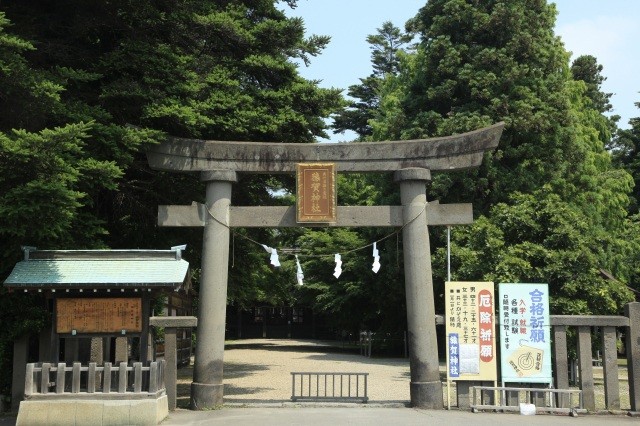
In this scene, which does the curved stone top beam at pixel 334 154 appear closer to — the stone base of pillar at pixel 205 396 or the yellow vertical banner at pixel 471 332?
the yellow vertical banner at pixel 471 332

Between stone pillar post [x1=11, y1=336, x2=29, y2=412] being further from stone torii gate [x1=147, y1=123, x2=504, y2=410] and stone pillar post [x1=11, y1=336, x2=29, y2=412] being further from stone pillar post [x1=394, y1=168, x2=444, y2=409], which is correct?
stone pillar post [x1=394, y1=168, x2=444, y2=409]

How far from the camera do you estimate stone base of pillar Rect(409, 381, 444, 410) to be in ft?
48.7

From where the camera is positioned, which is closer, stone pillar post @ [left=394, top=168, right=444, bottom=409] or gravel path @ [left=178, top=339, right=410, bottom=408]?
stone pillar post @ [left=394, top=168, right=444, bottom=409]

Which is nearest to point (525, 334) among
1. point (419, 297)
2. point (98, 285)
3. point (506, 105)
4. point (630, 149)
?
point (419, 297)

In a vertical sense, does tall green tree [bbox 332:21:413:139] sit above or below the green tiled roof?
above

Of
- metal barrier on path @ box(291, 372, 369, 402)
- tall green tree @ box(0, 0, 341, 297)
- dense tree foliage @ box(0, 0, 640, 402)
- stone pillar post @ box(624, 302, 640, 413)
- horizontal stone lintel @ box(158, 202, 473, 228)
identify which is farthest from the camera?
metal barrier on path @ box(291, 372, 369, 402)

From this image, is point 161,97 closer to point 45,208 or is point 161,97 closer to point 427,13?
point 45,208

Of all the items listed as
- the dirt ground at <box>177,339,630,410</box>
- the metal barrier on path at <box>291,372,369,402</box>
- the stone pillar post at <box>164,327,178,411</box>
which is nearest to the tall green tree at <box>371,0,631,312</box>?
the dirt ground at <box>177,339,630,410</box>

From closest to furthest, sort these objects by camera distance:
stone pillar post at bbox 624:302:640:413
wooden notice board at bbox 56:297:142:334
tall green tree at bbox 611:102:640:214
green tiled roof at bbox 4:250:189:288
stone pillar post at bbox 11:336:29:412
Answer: green tiled roof at bbox 4:250:189:288, wooden notice board at bbox 56:297:142:334, stone pillar post at bbox 11:336:29:412, stone pillar post at bbox 624:302:640:413, tall green tree at bbox 611:102:640:214

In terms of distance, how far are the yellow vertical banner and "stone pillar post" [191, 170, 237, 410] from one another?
512cm

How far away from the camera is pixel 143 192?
62.8 ft

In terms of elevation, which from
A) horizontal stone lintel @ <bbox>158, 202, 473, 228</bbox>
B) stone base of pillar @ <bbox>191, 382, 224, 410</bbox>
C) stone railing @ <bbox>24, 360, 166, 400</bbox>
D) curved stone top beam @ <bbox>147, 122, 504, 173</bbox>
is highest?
curved stone top beam @ <bbox>147, 122, 504, 173</bbox>

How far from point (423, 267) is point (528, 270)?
6633mm

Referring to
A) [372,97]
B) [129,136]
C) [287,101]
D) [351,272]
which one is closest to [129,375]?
[129,136]
